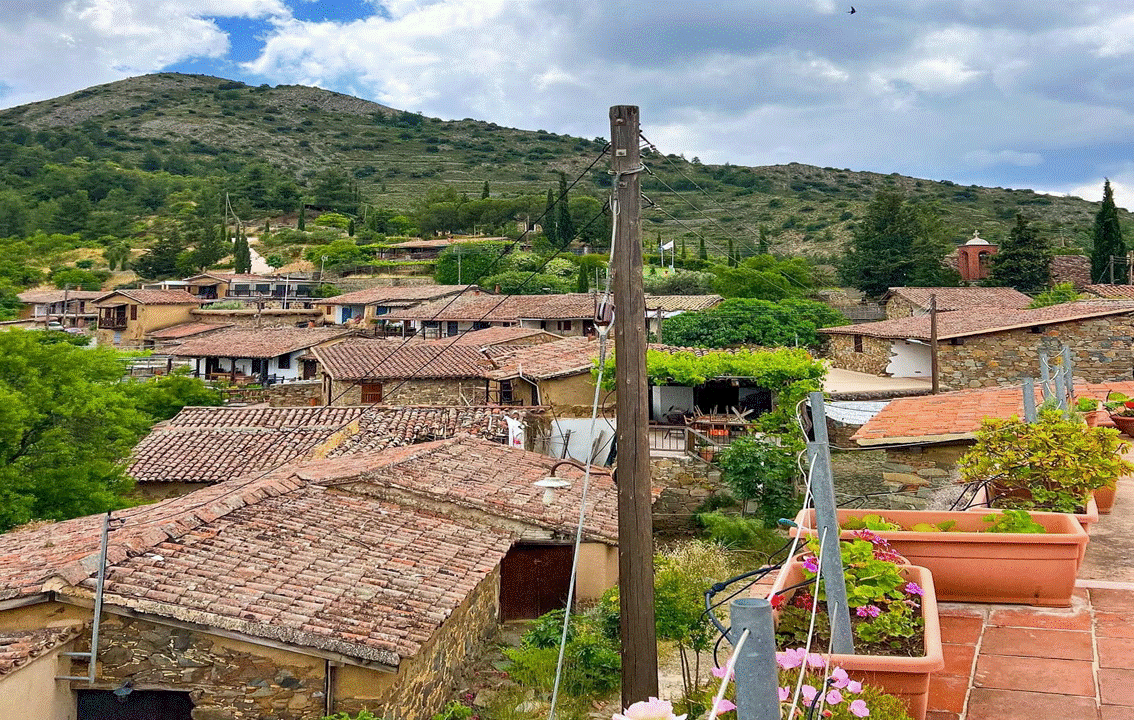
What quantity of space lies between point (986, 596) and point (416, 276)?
59.0 meters

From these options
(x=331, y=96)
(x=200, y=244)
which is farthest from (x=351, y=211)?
(x=331, y=96)

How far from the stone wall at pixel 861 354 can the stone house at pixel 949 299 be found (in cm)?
500

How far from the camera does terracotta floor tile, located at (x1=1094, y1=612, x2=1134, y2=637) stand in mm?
3886

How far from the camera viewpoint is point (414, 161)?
139m

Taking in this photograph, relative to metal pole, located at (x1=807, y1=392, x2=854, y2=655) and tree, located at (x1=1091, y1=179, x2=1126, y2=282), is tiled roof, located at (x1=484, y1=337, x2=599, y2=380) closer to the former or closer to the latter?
metal pole, located at (x1=807, y1=392, x2=854, y2=655)

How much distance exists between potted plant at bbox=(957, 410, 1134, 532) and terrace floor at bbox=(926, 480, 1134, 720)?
698 mm

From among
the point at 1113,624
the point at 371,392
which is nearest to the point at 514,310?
the point at 371,392

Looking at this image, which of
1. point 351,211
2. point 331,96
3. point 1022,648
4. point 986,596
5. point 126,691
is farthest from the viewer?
point 331,96

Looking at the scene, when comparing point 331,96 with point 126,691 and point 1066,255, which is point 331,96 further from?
point 126,691

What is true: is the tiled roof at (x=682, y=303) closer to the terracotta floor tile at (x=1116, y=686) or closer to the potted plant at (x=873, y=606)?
the potted plant at (x=873, y=606)

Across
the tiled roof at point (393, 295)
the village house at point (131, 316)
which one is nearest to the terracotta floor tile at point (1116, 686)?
the tiled roof at point (393, 295)

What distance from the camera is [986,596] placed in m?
4.39

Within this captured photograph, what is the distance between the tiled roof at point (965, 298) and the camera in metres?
35.8

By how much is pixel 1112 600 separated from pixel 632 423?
307 cm
